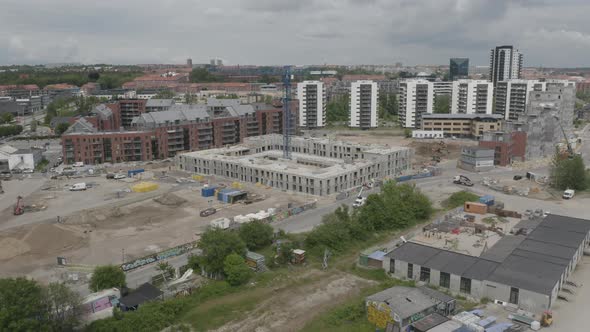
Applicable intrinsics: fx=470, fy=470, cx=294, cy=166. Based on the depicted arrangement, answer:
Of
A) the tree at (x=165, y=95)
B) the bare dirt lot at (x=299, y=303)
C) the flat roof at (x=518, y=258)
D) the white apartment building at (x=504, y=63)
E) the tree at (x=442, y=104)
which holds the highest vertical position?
the white apartment building at (x=504, y=63)

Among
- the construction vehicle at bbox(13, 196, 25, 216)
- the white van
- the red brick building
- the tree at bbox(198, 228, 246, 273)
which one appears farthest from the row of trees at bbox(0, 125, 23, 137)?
the red brick building

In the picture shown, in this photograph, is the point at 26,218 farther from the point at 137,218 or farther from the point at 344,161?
the point at 344,161

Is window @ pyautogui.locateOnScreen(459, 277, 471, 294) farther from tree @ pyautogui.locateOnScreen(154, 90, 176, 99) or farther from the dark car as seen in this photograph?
tree @ pyautogui.locateOnScreen(154, 90, 176, 99)

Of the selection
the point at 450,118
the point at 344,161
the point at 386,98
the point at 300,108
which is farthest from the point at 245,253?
the point at 386,98

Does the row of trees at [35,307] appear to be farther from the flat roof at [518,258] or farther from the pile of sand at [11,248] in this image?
the flat roof at [518,258]

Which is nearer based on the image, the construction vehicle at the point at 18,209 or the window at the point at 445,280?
the window at the point at 445,280

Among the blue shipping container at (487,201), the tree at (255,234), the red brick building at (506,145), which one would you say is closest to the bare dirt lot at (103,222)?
the tree at (255,234)

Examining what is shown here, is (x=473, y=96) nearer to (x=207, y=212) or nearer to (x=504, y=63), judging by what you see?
(x=504, y=63)
